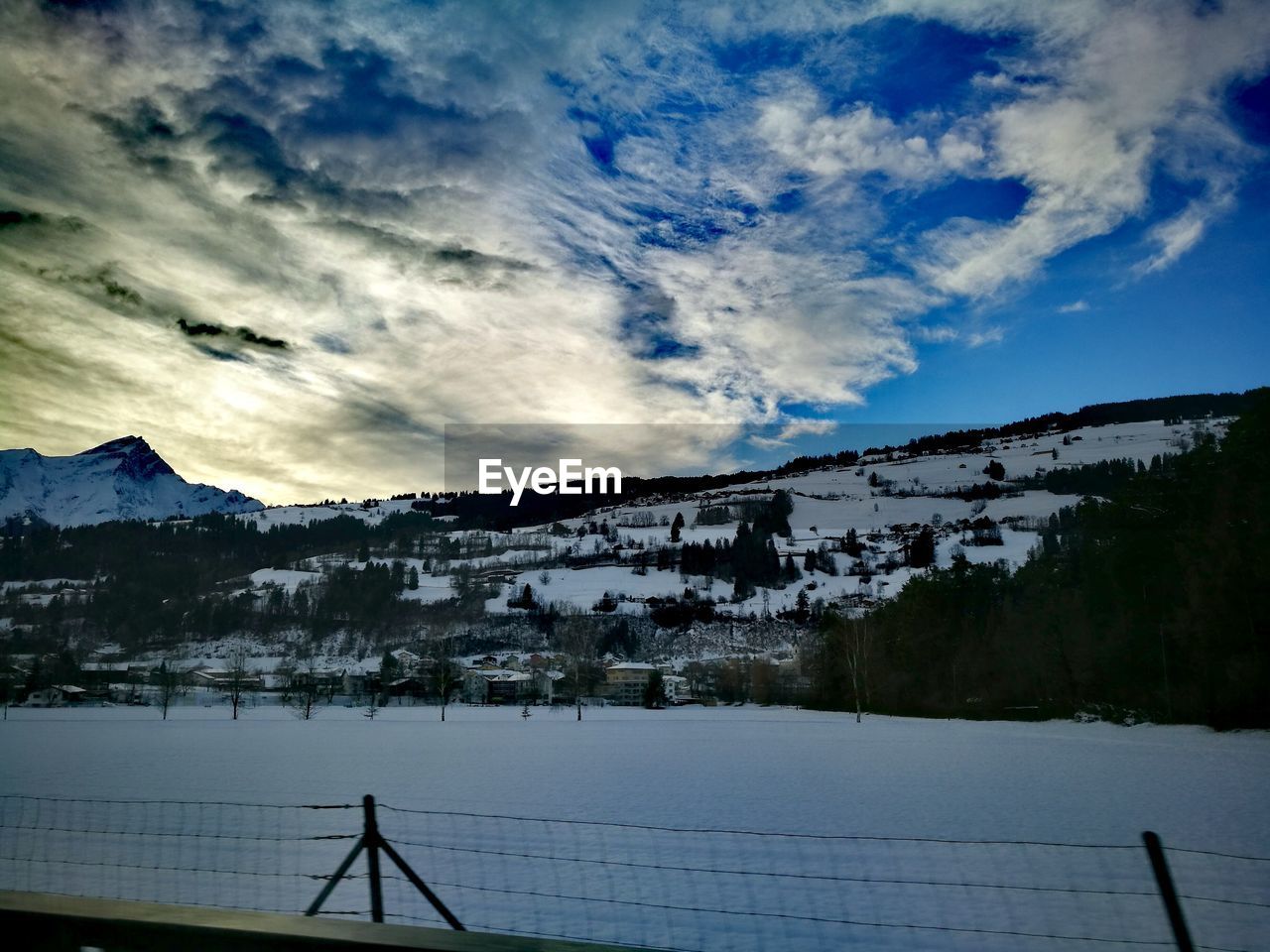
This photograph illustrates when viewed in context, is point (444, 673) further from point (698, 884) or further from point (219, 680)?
point (698, 884)

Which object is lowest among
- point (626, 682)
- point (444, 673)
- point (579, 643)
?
point (626, 682)

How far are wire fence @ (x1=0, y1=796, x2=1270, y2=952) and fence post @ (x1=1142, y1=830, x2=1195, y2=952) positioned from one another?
2.26 meters

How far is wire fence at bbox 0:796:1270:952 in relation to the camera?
7.40 m

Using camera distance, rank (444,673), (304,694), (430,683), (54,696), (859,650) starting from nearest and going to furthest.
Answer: (859,650) < (444,673) < (304,694) < (54,696) < (430,683)

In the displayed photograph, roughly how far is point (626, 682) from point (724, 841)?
436 feet

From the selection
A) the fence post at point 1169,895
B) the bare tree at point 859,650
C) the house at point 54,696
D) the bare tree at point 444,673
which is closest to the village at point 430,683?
the house at point 54,696

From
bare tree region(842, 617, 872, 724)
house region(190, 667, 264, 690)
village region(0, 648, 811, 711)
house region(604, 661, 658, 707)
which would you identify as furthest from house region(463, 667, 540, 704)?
bare tree region(842, 617, 872, 724)

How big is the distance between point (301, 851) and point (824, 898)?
7116 millimetres

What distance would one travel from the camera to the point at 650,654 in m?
175

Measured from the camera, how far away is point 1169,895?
361cm

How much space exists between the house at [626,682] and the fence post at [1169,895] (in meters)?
133

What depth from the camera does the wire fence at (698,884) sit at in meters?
7.40

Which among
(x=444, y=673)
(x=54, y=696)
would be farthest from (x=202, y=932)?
(x=54, y=696)

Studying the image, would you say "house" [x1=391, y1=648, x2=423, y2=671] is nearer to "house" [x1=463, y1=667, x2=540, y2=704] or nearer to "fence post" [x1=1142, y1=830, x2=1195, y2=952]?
"house" [x1=463, y1=667, x2=540, y2=704]
